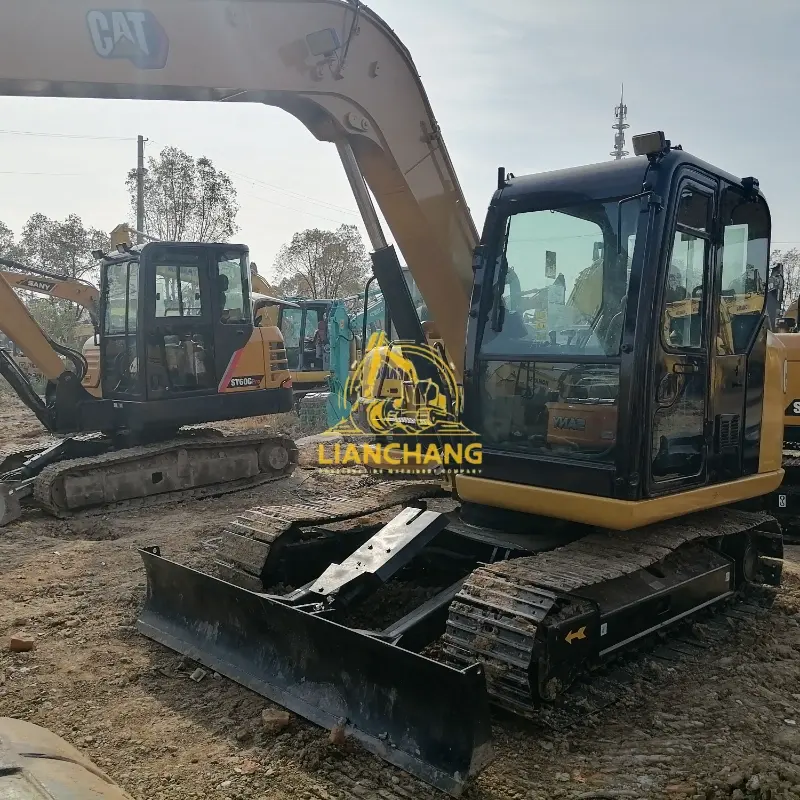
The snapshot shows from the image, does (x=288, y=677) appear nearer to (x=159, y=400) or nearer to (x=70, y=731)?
(x=70, y=731)

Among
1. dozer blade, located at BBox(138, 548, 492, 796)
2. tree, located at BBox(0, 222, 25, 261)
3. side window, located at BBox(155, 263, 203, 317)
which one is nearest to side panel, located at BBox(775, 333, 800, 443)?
dozer blade, located at BBox(138, 548, 492, 796)

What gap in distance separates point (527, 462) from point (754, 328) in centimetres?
158

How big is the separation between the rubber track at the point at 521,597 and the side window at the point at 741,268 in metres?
1.18

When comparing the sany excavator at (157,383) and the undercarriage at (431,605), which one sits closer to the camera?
the undercarriage at (431,605)

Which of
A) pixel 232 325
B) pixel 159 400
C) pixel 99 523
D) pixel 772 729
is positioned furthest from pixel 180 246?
pixel 772 729

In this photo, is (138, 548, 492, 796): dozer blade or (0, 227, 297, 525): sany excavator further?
(0, 227, 297, 525): sany excavator

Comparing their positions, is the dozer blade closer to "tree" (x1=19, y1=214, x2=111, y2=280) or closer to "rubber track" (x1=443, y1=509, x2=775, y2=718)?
"rubber track" (x1=443, y1=509, x2=775, y2=718)

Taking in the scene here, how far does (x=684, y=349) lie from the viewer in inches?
152

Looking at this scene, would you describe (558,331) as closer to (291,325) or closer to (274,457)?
(274,457)

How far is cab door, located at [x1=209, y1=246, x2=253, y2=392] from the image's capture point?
8.59 m

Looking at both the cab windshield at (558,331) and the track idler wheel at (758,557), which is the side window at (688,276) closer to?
the cab windshield at (558,331)

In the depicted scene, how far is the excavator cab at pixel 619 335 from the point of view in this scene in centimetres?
365
